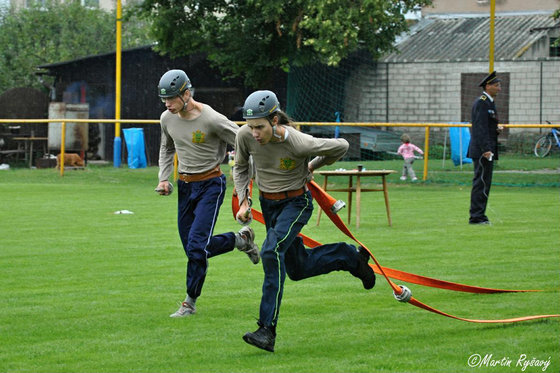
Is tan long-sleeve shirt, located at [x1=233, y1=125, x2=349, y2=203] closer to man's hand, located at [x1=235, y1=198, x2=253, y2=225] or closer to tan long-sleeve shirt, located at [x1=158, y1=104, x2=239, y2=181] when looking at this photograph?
man's hand, located at [x1=235, y1=198, x2=253, y2=225]

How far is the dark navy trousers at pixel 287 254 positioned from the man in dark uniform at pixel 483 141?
7.57m

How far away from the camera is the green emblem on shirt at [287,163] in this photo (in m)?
7.38

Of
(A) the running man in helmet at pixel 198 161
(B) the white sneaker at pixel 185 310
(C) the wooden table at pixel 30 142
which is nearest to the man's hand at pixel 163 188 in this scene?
(A) the running man in helmet at pixel 198 161

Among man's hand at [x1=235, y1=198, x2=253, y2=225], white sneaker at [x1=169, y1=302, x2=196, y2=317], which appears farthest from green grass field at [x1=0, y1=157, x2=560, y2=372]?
man's hand at [x1=235, y1=198, x2=253, y2=225]

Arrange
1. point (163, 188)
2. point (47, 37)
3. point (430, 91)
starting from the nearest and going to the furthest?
point (163, 188) → point (430, 91) → point (47, 37)

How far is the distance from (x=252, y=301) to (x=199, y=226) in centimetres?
88

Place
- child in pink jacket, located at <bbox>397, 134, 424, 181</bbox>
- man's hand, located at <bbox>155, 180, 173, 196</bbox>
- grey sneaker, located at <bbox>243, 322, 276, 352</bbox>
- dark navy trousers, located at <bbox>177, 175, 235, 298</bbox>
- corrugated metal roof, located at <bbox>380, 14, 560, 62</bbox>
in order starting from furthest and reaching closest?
corrugated metal roof, located at <bbox>380, 14, 560, 62</bbox> < child in pink jacket, located at <bbox>397, 134, 424, 181</bbox> < man's hand, located at <bbox>155, 180, 173, 196</bbox> < dark navy trousers, located at <bbox>177, 175, 235, 298</bbox> < grey sneaker, located at <bbox>243, 322, 276, 352</bbox>

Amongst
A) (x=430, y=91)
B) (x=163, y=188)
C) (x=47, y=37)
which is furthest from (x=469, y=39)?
(x=163, y=188)

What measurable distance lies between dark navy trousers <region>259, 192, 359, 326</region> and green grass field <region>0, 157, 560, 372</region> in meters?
0.37

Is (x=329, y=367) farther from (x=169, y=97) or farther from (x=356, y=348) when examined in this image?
(x=169, y=97)

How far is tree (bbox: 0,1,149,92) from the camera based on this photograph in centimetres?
4731

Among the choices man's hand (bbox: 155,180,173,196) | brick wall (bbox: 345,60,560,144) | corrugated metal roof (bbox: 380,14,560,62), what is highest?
corrugated metal roof (bbox: 380,14,560,62)

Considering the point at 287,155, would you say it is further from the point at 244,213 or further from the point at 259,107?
the point at 244,213

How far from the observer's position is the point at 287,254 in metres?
7.55
